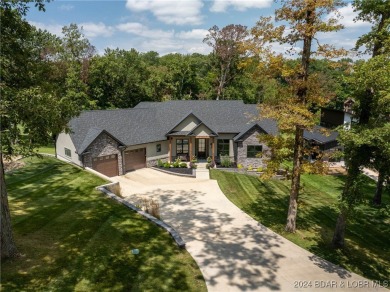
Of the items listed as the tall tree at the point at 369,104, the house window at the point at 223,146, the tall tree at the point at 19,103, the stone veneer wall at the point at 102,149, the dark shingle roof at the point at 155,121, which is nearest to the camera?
the tall tree at the point at 19,103

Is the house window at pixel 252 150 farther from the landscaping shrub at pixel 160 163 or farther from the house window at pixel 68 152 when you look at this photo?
the house window at pixel 68 152

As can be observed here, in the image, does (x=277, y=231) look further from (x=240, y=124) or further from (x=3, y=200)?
(x=240, y=124)

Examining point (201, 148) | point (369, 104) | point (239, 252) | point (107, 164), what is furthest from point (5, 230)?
point (201, 148)

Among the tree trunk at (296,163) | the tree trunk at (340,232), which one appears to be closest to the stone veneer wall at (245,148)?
the tree trunk at (296,163)

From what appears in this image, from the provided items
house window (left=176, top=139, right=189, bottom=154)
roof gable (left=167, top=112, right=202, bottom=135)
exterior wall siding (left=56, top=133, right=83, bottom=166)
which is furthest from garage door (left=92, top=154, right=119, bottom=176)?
house window (left=176, top=139, right=189, bottom=154)

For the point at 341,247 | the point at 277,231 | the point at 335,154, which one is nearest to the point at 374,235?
the point at 341,247
